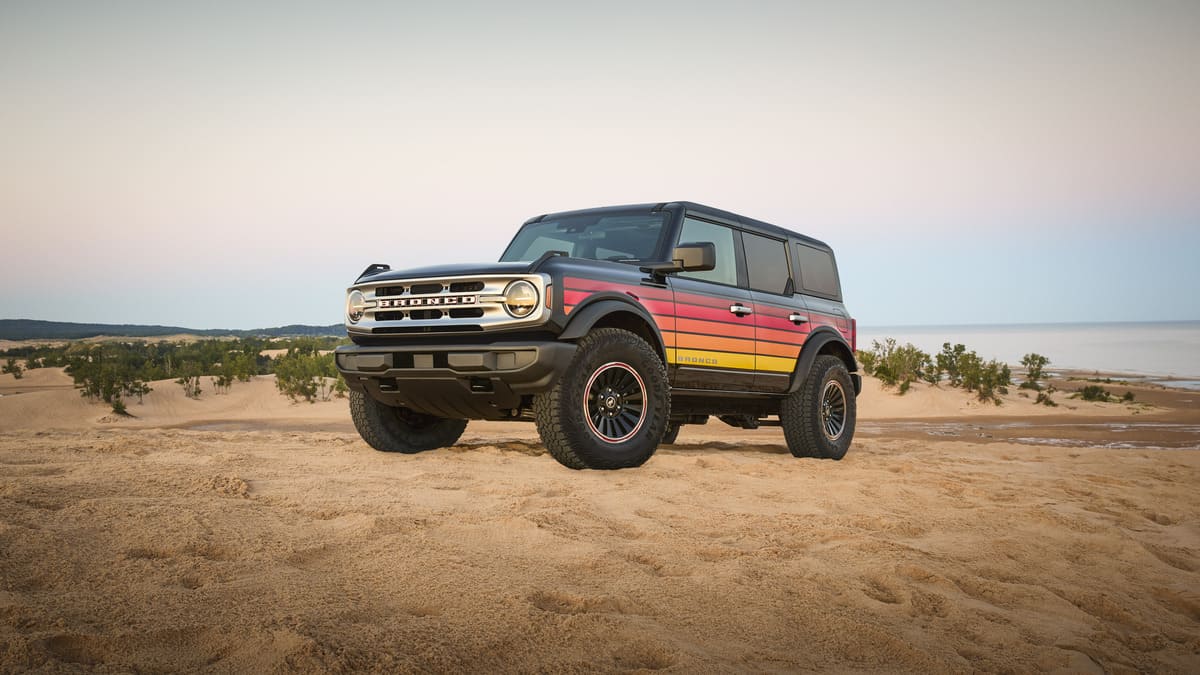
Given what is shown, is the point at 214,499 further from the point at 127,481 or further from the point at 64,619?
the point at 64,619

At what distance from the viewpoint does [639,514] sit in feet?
15.2

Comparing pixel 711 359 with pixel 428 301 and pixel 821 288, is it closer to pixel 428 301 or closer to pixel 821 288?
pixel 428 301

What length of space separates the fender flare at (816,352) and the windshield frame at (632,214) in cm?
214

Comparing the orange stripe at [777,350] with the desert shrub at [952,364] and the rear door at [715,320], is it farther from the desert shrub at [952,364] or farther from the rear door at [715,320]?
the desert shrub at [952,364]

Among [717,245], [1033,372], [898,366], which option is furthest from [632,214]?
[1033,372]

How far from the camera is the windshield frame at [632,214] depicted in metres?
7.08

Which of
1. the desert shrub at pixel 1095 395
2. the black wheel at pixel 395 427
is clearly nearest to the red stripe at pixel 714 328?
the black wheel at pixel 395 427

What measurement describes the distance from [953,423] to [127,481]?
13611mm

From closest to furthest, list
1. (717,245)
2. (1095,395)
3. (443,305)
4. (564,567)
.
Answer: (564,567) → (443,305) → (717,245) → (1095,395)

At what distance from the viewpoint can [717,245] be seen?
7.77 meters

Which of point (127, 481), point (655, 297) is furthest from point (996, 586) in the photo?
point (127, 481)

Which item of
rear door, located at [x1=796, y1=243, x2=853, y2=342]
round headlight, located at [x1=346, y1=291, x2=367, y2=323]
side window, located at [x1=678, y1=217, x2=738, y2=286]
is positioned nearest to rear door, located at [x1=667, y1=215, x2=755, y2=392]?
side window, located at [x1=678, y1=217, x2=738, y2=286]

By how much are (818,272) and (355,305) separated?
511cm

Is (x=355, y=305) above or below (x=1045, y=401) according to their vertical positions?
above
